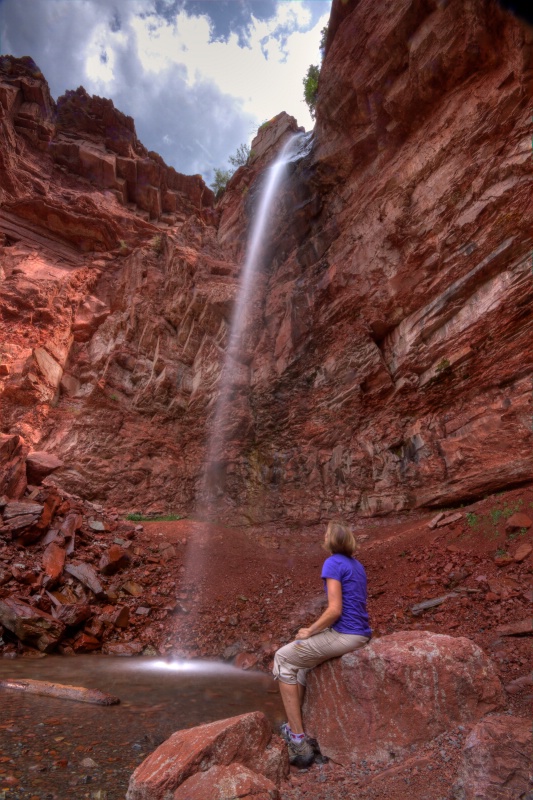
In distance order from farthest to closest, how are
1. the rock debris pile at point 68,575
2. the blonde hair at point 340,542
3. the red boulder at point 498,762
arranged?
the rock debris pile at point 68,575, the blonde hair at point 340,542, the red boulder at point 498,762

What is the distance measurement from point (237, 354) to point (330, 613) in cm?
1457

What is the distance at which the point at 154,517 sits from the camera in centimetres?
1391

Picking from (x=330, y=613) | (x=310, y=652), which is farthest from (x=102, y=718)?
(x=330, y=613)

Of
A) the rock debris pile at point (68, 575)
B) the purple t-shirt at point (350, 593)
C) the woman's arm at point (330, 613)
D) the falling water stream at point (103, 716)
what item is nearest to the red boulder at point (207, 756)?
the falling water stream at point (103, 716)

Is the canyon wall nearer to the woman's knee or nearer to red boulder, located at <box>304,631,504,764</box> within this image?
red boulder, located at <box>304,631,504,764</box>

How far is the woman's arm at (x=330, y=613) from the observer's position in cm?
315

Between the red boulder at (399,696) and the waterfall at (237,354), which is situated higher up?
the waterfall at (237,354)

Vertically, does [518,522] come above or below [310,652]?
above

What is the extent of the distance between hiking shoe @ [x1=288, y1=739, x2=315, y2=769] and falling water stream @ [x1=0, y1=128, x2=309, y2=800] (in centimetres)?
112

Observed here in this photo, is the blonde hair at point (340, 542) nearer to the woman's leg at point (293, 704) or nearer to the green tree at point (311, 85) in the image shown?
the woman's leg at point (293, 704)

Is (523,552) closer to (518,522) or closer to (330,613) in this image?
(518,522)

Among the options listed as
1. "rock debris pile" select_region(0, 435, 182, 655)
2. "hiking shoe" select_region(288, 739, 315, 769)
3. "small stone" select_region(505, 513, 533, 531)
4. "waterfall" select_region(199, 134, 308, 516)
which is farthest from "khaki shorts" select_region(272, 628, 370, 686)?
"waterfall" select_region(199, 134, 308, 516)

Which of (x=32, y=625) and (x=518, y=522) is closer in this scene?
(x=32, y=625)

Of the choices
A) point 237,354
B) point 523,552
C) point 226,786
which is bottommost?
point 226,786
